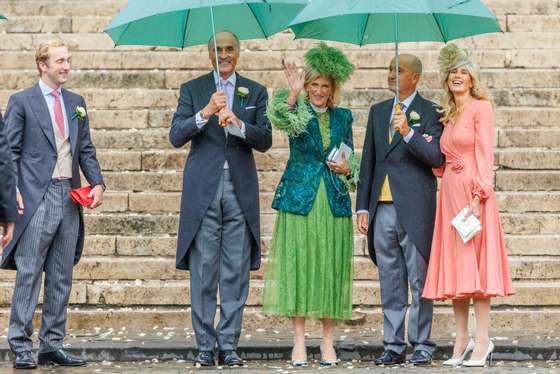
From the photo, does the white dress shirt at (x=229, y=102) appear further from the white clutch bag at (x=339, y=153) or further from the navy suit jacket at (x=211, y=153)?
the white clutch bag at (x=339, y=153)

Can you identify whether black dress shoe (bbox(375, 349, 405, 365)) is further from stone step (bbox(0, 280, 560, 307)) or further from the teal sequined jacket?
stone step (bbox(0, 280, 560, 307))

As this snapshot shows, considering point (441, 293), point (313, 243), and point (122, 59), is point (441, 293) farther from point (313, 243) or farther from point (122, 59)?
point (122, 59)

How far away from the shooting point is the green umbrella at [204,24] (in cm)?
947

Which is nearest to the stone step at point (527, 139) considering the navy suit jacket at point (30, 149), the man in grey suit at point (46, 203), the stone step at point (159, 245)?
the stone step at point (159, 245)

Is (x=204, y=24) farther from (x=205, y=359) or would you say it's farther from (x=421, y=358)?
(x=421, y=358)

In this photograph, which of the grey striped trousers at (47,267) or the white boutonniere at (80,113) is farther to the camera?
the white boutonniere at (80,113)

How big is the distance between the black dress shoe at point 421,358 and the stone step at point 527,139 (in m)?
3.46

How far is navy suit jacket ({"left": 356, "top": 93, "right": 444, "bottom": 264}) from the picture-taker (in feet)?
30.3

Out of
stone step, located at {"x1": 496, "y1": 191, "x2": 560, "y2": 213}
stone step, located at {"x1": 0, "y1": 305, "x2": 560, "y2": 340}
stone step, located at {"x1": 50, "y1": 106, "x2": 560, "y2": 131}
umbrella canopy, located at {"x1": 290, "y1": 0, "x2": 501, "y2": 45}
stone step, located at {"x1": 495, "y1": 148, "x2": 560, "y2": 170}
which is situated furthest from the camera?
stone step, located at {"x1": 50, "y1": 106, "x2": 560, "y2": 131}

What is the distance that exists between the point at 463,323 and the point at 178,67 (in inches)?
207

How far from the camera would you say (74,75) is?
13.5m

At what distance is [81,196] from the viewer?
924 cm

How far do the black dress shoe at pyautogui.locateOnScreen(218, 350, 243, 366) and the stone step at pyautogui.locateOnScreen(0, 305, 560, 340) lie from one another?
3.90ft

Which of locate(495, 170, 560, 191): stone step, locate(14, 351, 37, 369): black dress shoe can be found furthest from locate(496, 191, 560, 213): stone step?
locate(14, 351, 37, 369): black dress shoe
